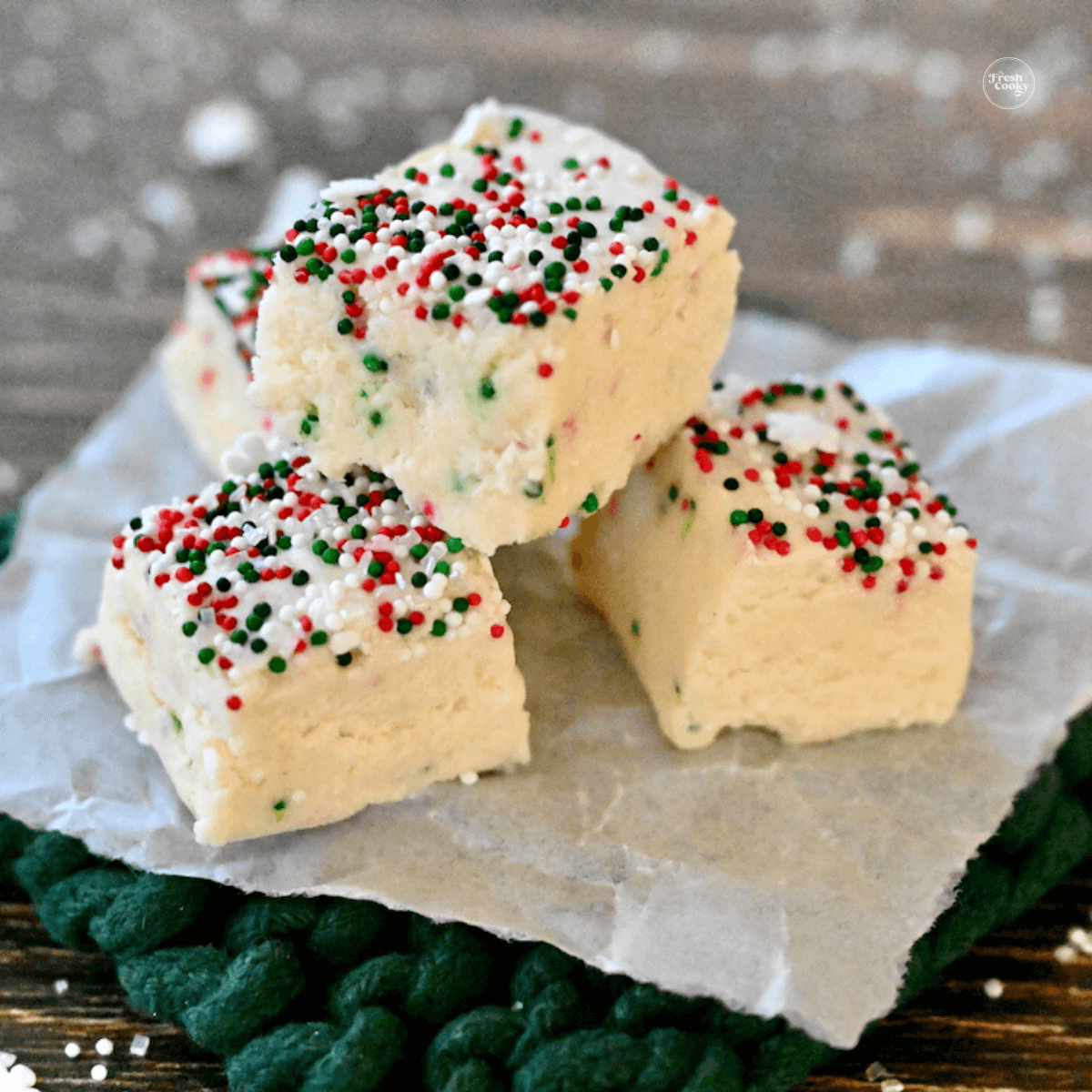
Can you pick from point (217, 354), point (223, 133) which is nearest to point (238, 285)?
point (217, 354)

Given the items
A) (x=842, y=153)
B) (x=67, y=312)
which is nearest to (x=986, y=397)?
(x=842, y=153)

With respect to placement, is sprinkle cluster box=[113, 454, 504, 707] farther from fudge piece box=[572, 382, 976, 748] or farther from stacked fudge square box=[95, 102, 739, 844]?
fudge piece box=[572, 382, 976, 748]

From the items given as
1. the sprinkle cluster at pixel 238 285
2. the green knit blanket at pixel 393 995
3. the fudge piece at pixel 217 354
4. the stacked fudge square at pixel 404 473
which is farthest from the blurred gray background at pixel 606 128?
the green knit blanket at pixel 393 995

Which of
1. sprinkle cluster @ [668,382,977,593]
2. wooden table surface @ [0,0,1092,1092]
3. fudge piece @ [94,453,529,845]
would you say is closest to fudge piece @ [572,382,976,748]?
sprinkle cluster @ [668,382,977,593]

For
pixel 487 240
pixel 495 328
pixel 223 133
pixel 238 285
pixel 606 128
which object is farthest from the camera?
pixel 606 128

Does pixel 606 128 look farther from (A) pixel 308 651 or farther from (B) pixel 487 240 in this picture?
(A) pixel 308 651

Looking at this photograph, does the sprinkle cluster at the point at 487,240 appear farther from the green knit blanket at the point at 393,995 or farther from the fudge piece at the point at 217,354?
the green knit blanket at the point at 393,995
